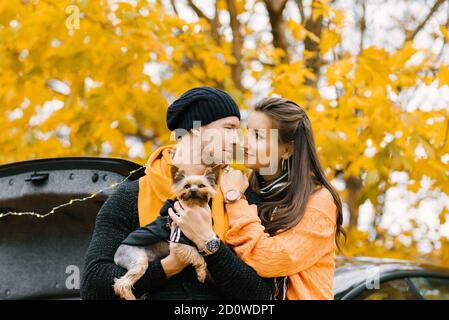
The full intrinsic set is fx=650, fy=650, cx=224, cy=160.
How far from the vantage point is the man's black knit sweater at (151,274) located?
2350 millimetres

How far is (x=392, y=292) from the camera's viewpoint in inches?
161

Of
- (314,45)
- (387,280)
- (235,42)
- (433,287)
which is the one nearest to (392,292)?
(387,280)

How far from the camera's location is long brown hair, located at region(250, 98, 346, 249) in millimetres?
2555

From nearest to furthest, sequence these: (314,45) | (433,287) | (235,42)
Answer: (433,287) → (235,42) → (314,45)

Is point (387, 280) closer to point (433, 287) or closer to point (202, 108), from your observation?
point (433, 287)

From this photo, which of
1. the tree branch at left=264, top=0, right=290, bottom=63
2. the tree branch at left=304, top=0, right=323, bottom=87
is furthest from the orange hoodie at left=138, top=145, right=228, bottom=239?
the tree branch at left=304, top=0, right=323, bottom=87

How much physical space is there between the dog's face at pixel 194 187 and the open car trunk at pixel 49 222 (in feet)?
1.88

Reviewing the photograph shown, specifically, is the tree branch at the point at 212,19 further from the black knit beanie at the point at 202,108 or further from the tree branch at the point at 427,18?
the black knit beanie at the point at 202,108

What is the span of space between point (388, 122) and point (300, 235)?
2.16 metres

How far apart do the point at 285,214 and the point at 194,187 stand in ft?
1.26

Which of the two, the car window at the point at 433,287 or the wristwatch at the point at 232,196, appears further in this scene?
the car window at the point at 433,287

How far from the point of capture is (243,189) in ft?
8.56

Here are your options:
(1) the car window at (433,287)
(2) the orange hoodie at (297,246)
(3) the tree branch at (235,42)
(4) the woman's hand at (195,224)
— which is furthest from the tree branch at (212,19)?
(4) the woman's hand at (195,224)
